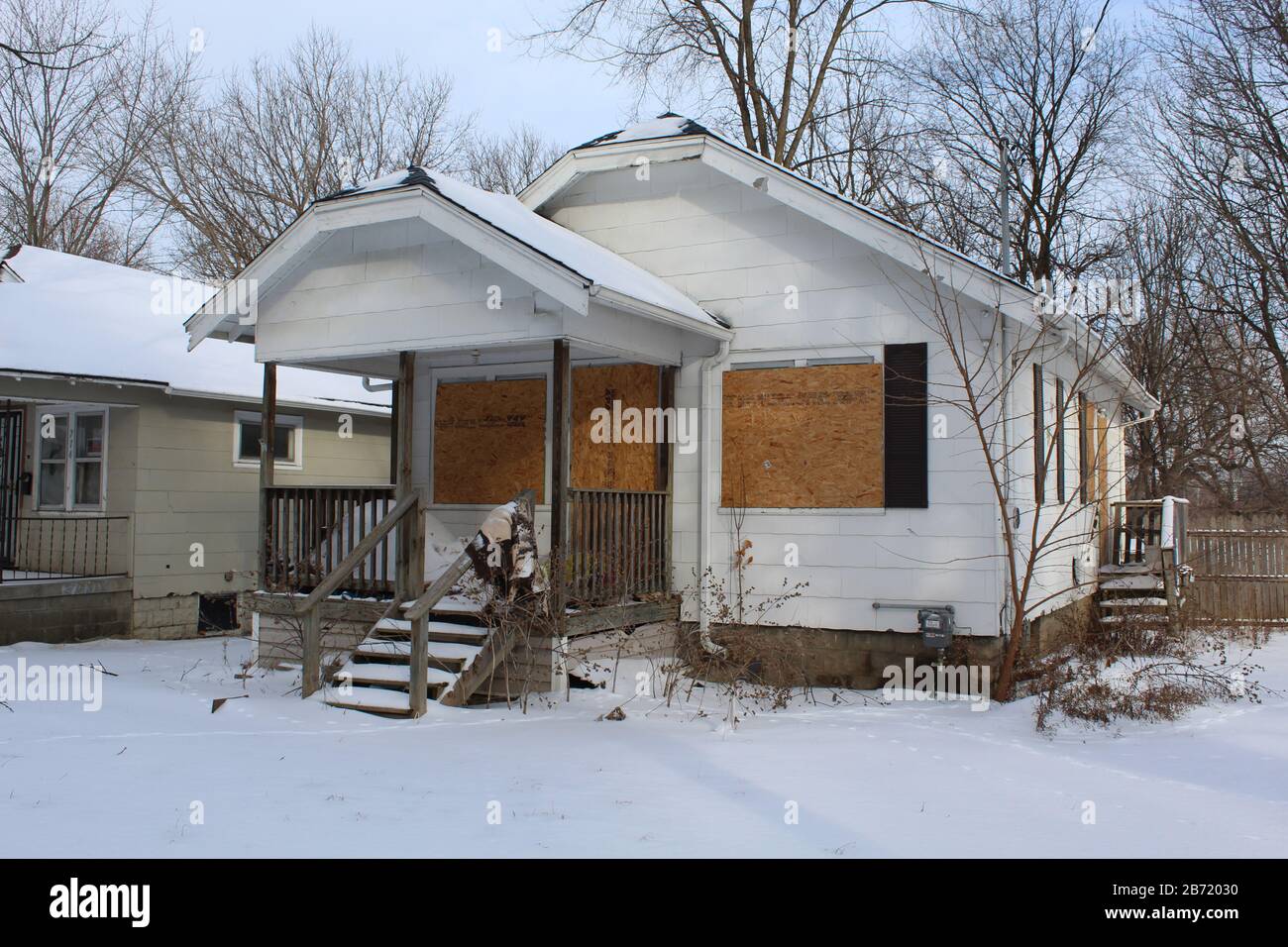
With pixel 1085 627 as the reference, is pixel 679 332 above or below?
above

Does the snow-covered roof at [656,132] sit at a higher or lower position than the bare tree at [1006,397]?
higher

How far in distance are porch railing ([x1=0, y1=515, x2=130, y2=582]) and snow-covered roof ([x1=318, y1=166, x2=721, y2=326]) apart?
7058 mm

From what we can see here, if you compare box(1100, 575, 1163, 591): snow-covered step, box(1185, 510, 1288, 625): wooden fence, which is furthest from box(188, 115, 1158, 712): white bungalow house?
box(1185, 510, 1288, 625): wooden fence

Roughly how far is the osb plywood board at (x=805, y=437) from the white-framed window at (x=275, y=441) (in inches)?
305

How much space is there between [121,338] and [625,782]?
38.3 ft

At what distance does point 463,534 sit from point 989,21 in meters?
20.6

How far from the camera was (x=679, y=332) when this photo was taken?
10.5 m

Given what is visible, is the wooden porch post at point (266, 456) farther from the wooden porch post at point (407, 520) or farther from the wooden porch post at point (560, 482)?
the wooden porch post at point (560, 482)

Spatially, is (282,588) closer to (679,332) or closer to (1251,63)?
(679,332)

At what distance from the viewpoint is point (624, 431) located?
11.0m

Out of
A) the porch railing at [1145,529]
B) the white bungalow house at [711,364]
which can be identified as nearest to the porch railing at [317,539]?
the white bungalow house at [711,364]

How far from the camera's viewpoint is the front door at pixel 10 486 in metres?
14.2
